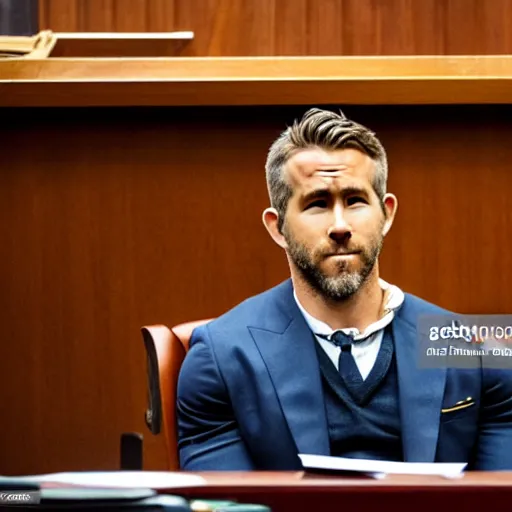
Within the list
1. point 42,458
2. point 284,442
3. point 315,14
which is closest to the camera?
point 284,442

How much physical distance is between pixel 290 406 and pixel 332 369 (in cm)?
6

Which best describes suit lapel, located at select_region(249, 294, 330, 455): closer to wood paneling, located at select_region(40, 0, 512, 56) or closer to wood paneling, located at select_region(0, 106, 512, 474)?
wood paneling, located at select_region(0, 106, 512, 474)

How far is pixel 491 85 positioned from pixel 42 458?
38.3 inches

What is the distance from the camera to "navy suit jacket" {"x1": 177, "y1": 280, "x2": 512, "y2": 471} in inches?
45.9

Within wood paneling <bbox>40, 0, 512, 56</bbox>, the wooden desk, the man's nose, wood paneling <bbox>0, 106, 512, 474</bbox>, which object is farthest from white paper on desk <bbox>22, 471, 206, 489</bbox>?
wood paneling <bbox>40, 0, 512, 56</bbox>

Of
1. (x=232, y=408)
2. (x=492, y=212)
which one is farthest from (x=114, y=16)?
(x=232, y=408)

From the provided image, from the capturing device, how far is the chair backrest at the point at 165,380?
1.20 meters

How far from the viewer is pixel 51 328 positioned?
1859 mm

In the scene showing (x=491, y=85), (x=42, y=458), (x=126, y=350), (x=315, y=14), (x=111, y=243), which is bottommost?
(x=42, y=458)

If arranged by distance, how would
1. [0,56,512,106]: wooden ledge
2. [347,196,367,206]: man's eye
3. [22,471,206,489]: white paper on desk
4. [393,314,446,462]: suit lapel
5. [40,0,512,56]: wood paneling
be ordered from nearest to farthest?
[22,471,206,489]: white paper on desk, [393,314,446,462]: suit lapel, [347,196,367,206]: man's eye, [0,56,512,106]: wooden ledge, [40,0,512,56]: wood paneling

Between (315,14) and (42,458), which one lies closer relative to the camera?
(42,458)

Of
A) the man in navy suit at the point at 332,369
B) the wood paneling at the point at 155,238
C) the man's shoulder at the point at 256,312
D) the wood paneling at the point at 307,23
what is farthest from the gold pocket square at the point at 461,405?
the wood paneling at the point at 307,23

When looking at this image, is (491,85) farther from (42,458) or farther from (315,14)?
(42,458)

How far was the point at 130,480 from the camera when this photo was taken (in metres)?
0.65
